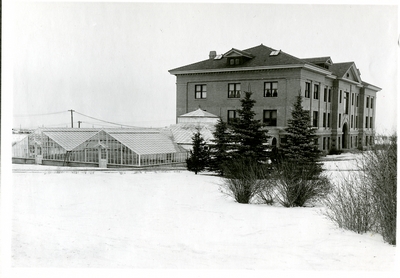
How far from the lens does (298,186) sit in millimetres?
12508

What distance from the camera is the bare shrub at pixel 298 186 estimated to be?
1248 cm

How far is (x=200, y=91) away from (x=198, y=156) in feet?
26.3

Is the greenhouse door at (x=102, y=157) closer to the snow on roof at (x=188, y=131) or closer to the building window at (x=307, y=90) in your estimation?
the snow on roof at (x=188, y=131)

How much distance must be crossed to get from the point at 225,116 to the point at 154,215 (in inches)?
618

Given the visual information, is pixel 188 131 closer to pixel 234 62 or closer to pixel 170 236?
pixel 234 62

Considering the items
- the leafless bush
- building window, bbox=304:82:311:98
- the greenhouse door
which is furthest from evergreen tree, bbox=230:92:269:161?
the leafless bush

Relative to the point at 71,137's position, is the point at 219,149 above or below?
below

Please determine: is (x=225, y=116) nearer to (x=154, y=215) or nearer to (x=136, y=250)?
(x=154, y=215)

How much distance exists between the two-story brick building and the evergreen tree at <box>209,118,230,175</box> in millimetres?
5345

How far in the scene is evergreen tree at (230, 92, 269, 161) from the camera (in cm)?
1864

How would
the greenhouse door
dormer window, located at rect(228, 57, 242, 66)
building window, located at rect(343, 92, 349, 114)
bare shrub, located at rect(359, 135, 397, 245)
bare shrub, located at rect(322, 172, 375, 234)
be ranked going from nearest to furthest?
bare shrub, located at rect(359, 135, 397, 245) < bare shrub, located at rect(322, 172, 375, 234) < the greenhouse door < dormer window, located at rect(228, 57, 242, 66) < building window, located at rect(343, 92, 349, 114)

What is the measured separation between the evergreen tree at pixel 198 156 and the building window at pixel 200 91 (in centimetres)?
665

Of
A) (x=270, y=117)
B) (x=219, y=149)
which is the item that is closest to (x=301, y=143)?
(x=219, y=149)

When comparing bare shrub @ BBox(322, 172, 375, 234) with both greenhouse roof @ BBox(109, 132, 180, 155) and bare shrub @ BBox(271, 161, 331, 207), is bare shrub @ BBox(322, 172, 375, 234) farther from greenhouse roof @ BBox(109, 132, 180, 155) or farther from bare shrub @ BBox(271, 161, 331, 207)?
greenhouse roof @ BBox(109, 132, 180, 155)
